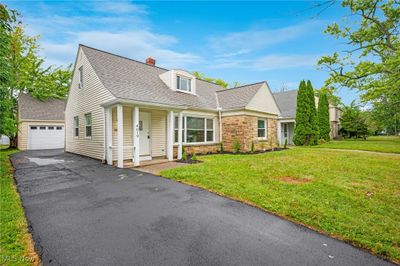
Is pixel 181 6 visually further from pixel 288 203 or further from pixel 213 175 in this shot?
pixel 288 203

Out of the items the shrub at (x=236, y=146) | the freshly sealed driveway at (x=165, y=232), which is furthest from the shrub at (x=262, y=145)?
the freshly sealed driveway at (x=165, y=232)

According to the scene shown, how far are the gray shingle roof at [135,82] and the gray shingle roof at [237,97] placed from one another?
0.91 m

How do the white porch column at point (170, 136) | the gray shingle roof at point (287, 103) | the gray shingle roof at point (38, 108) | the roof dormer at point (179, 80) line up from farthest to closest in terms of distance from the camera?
the gray shingle roof at point (287, 103) < the gray shingle roof at point (38, 108) < the roof dormer at point (179, 80) < the white porch column at point (170, 136)

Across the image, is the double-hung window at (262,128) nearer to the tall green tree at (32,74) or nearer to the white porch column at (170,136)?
the white porch column at (170,136)

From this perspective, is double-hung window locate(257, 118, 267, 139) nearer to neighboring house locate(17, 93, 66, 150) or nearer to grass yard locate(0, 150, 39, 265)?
grass yard locate(0, 150, 39, 265)

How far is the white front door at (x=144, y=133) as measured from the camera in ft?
33.0

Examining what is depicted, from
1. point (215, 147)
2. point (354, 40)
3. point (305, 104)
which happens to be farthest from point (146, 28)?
point (305, 104)

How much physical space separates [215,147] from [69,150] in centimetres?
1046

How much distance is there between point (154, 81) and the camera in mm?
12258

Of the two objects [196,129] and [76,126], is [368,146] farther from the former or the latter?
[76,126]

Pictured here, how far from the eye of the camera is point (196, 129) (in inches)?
493

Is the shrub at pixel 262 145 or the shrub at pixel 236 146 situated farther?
the shrub at pixel 262 145

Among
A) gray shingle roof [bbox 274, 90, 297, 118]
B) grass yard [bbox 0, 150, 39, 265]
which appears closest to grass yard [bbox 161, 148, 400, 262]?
grass yard [bbox 0, 150, 39, 265]

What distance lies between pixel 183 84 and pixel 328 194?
35.1ft
